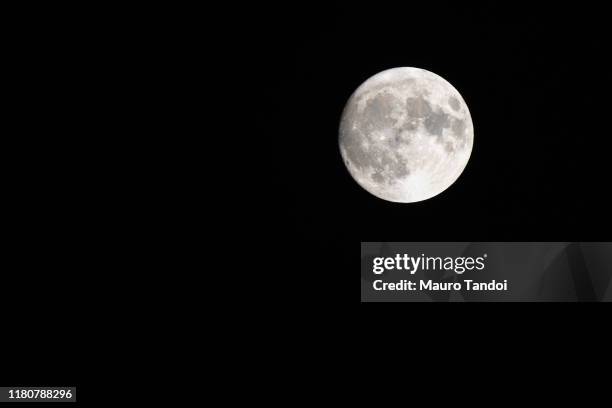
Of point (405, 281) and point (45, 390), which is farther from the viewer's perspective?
point (405, 281)

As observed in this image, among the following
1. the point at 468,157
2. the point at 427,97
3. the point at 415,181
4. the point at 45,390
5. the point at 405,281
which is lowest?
the point at 45,390

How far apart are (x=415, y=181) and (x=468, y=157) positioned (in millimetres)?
596

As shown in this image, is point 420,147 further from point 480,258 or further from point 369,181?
point 480,258

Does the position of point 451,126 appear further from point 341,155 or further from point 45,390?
point 45,390

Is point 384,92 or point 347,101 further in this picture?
point 347,101

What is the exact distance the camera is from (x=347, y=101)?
4.94 metres

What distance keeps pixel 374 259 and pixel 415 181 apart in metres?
0.79

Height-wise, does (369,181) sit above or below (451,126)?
below

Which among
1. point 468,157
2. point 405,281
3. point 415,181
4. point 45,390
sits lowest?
point 45,390

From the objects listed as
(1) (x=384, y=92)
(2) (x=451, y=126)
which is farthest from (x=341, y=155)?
(2) (x=451, y=126)

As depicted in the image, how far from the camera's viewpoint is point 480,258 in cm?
480

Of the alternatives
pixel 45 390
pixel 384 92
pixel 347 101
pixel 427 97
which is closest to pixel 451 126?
pixel 427 97

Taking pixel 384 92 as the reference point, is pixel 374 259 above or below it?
below

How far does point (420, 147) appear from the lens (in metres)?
4.47
